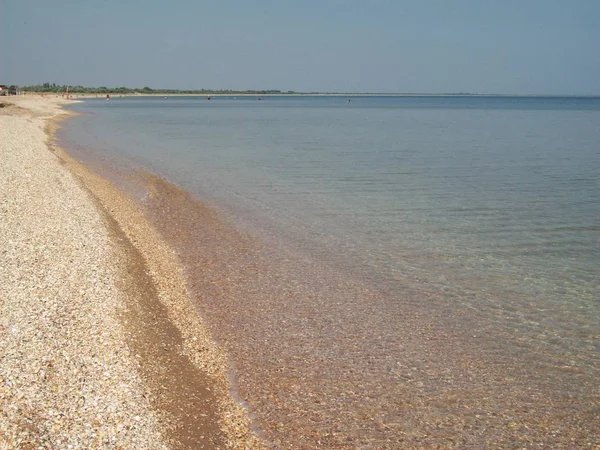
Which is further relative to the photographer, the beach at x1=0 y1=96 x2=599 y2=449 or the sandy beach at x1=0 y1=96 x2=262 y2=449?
the beach at x1=0 y1=96 x2=599 y2=449

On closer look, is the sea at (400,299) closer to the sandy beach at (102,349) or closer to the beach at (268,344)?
the beach at (268,344)

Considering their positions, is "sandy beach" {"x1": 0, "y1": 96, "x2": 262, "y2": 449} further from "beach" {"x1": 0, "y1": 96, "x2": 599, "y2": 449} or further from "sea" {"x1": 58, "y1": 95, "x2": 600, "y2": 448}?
"sea" {"x1": 58, "y1": 95, "x2": 600, "y2": 448}

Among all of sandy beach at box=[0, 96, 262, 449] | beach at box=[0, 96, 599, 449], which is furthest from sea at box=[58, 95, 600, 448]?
sandy beach at box=[0, 96, 262, 449]

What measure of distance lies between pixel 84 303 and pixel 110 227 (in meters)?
5.21

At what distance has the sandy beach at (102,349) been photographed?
5418 mm

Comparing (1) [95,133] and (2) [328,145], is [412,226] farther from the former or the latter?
(1) [95,133]

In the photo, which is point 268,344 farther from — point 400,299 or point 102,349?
point 400,299

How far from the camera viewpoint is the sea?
6211 millimetres

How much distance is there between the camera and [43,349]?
664 centimetres

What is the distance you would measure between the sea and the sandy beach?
42 cm

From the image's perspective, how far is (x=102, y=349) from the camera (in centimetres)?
692

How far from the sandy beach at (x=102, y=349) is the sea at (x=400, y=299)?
1.37 feet

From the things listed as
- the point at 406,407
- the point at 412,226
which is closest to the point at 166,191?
the point at 412,226

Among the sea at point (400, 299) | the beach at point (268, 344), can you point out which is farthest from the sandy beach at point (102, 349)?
the sea at point (400, 299)
